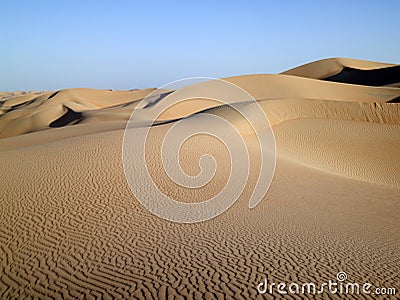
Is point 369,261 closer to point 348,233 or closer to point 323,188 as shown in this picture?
point 348,233

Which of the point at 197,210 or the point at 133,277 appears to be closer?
the point at 133,277

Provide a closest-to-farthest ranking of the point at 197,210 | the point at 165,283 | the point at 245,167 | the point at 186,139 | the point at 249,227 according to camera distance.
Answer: the point at 165,283 < the point at 249,227 < the point at 197,210 < the point at 245,167 < the point at 186,139

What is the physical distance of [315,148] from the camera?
1800 centimetres

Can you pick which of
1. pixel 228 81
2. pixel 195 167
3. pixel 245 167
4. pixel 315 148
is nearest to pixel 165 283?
pixel 195 167

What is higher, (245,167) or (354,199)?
(245,167)

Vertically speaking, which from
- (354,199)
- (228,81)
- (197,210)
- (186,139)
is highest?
(228,81)

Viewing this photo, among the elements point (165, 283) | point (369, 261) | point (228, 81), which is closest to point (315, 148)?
point (369, 261)

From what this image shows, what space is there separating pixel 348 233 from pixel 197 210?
3280 mm

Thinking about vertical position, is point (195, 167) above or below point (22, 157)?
below

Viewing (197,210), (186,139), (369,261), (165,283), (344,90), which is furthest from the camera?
(344,90)

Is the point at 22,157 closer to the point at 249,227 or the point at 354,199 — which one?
the point at 249,227

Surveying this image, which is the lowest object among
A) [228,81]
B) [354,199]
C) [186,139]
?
[354,199]

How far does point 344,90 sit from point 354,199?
34438mm

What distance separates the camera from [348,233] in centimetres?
724
